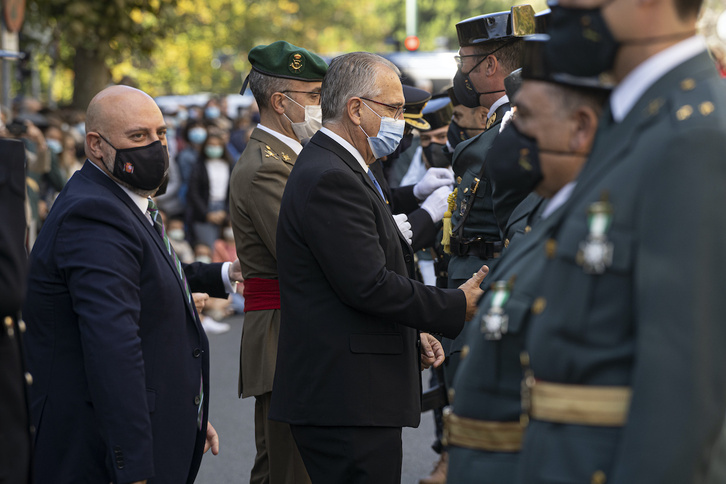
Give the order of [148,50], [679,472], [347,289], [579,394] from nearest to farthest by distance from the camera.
A: [679,472]
[579,394]
[347,289]
[148,50]

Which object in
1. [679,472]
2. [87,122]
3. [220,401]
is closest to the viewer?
[679,472]

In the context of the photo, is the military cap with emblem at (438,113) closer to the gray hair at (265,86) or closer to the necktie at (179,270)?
the gray hair at (265,86)

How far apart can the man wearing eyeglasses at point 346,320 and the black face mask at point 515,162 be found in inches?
34.0

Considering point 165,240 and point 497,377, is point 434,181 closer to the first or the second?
point 165,240

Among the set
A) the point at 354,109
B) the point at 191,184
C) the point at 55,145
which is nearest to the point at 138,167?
the point at 354,109

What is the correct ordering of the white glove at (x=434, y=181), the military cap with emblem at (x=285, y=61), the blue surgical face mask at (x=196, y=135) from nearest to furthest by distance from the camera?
the military cap with emblem at (x=285, y=61) < the white glove at (x=434, y=181) < the blue surgical face mask at (x=196, y=135)

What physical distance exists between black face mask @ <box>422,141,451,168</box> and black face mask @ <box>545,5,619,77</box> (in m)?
4.81

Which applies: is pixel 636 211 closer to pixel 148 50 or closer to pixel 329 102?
pixel 329 102

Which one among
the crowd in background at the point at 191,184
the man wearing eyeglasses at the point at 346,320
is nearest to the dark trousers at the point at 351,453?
the man wearing eyeglasses at the point at 346,320

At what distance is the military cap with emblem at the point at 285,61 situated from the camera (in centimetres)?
454

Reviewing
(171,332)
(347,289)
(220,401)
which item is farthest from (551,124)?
(220,401)

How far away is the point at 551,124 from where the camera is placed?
199 centimetres

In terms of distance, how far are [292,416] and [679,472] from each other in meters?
1.88

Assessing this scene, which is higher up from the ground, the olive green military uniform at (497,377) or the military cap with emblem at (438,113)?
the military cap with emblem at (438,113)
